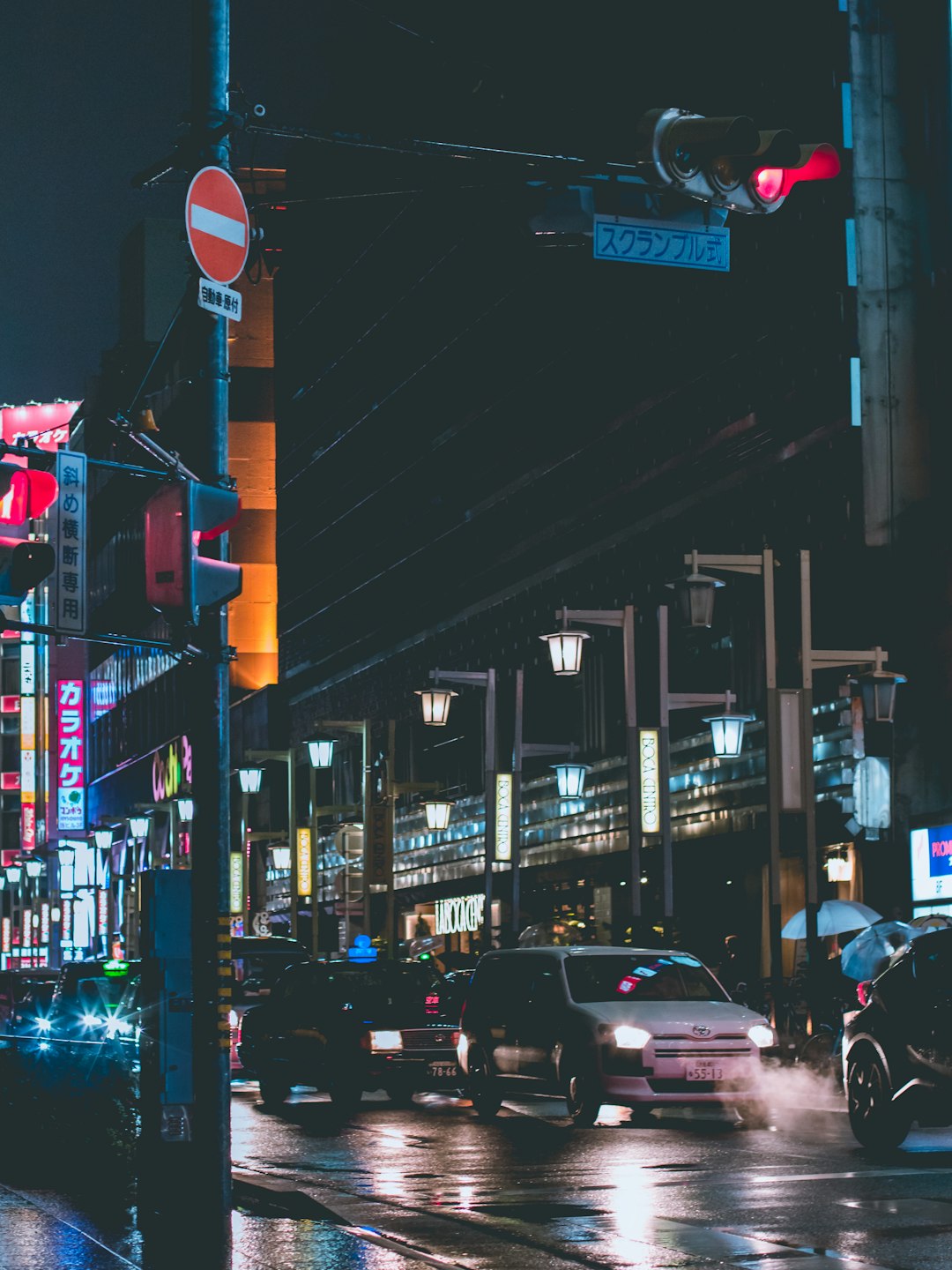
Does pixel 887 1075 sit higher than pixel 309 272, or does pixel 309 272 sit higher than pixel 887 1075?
pixel 309 272

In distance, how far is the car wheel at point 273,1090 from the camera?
24.3 metres

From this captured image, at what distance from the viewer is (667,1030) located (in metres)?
19.8

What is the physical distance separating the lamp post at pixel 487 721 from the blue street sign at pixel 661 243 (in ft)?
83.0

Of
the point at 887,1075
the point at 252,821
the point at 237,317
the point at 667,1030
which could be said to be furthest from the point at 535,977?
the point at 252,821

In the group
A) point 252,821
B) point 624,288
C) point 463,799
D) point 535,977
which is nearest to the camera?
point 535,977

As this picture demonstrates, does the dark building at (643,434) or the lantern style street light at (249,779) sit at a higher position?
the dark building at (643,434)

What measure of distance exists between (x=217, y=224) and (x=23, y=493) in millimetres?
2422

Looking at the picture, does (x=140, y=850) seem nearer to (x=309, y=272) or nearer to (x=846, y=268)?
(x=309, y=272)

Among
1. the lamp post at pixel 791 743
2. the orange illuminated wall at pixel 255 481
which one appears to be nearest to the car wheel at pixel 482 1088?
the lamp post at pixel 791 743

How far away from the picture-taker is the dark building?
3475 centimetres

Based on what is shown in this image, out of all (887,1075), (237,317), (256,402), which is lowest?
(887,1075)

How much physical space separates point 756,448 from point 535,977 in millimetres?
18548

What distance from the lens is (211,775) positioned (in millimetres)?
12258

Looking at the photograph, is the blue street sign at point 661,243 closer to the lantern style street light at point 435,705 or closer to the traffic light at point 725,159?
the traffic light at point 725,159
